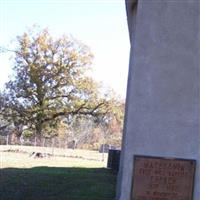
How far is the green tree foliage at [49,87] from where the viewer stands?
165 ft

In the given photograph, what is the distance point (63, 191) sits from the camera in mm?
11367

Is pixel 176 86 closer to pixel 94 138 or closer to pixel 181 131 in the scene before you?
pixel 181 131

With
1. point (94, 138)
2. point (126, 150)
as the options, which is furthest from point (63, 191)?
point (94, 138)

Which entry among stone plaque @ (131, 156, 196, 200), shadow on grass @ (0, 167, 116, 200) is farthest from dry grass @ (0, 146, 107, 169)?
stone plaque @ (131, 156, 196, 200)

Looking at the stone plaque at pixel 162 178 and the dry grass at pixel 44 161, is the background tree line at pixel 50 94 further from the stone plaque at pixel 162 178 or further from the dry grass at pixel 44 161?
the stone plaque at pixel 162 178

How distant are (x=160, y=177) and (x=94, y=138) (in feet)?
211

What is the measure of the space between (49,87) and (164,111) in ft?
148

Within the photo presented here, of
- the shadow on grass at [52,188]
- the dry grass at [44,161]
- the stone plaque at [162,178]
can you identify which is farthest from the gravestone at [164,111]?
the dry grass at [44,161]

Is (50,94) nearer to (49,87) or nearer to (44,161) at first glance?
(49,87)

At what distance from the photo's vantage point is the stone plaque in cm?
611

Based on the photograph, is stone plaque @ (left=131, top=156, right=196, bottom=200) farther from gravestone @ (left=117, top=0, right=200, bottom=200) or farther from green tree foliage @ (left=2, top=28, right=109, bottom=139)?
green tree foliage @ (left=2, top=28, right=109, bottom=139)

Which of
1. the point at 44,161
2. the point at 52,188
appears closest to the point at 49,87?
the point at 44,161

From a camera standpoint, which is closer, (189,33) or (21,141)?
(189,33)

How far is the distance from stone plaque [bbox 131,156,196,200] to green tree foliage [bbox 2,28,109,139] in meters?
43.9
